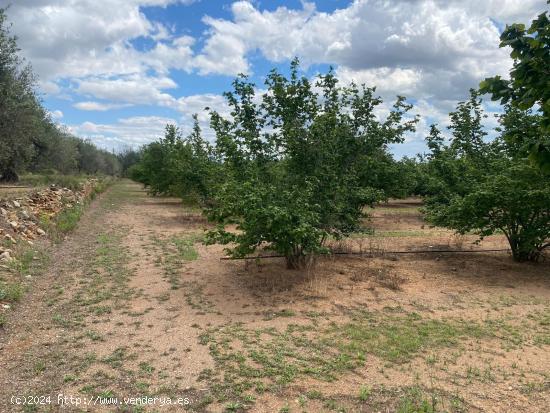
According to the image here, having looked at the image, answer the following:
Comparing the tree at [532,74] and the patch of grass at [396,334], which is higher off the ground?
the tree at [532,74]

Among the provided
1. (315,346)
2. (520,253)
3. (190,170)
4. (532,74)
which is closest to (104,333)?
(315,346)

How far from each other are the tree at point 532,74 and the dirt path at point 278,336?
2.34 m

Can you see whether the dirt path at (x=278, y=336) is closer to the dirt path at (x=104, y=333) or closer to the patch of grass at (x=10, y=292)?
the dirt path at (x=104, y=333)

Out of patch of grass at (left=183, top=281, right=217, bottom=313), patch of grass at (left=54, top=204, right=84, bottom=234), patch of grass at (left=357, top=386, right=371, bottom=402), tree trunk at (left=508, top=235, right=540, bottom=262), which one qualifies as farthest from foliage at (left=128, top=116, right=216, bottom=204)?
patch of grass at (left=357, top=386, right=371, bottom=402)

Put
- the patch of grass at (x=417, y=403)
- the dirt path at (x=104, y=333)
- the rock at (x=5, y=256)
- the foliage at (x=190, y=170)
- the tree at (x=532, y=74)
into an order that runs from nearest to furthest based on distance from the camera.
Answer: the tree at (x=532, y=74) < the patch of grass at (x=417, y=403) < the dirt path at (x=104, y=333) < the rock at (x=5, y=256) < the foliage at (x=190, y=170)

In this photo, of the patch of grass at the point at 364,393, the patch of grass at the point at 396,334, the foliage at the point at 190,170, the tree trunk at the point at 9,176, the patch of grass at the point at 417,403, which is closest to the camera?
the patch of grass at the point at 417,403

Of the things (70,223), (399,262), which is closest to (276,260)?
(399,262)

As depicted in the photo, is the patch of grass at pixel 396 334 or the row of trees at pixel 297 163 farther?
the row of trees at pixel 297 163

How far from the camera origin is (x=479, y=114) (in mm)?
12523

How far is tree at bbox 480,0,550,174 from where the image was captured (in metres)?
2.57

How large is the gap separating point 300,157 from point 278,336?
13.1 ft

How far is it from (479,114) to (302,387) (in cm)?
1084

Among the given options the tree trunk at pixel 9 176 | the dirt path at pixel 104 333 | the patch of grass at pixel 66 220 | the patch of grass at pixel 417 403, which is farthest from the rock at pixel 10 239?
the tree trunk at pixel 9 176

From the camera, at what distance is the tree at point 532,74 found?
2.57 m
